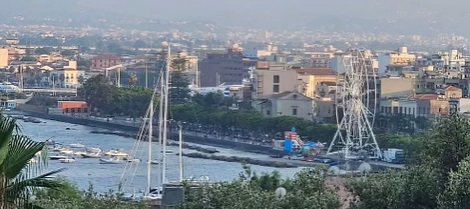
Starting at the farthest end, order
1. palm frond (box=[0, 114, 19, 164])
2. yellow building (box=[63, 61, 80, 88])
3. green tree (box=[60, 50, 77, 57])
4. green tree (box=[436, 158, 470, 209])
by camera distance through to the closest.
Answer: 1. green tree (box=[60, 50, 77, 57])
2. yellow building (box=[63, 61, 80, 88])
3. green tree (box=[436, 158, 470, 209])
4. palm frond (box=[0, 114, 19, 164])

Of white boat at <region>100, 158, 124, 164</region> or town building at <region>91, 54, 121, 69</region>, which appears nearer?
white boat at <region>100, 158, 124, 164</region>

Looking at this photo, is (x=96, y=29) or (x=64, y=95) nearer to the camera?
(x=64, y=95)

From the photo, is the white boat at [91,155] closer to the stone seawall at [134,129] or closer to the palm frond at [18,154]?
the stone seawall at [134,129]

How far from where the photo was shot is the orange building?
29578 mm

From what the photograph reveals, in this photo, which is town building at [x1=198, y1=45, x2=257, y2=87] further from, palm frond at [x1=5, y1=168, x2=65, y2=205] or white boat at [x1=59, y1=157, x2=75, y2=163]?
palm frond at [x1=5, y1=168, x2=65, y2=205]

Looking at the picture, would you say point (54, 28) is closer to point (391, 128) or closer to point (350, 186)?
point (391, 128)

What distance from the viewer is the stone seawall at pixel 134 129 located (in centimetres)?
2129

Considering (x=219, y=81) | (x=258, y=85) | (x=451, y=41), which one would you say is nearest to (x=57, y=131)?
(x=258, y=85)

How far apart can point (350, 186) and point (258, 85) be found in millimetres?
20509

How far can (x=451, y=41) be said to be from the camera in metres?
63.1

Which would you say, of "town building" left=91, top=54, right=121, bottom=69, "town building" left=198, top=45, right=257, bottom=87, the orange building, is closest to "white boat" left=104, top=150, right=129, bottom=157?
the orange building

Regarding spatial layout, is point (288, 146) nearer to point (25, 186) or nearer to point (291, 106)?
point (291, 106)

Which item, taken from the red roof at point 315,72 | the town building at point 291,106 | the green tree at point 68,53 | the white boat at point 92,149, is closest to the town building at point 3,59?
the green tree at point 68,53

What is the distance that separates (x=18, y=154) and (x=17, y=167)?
0.08ft
